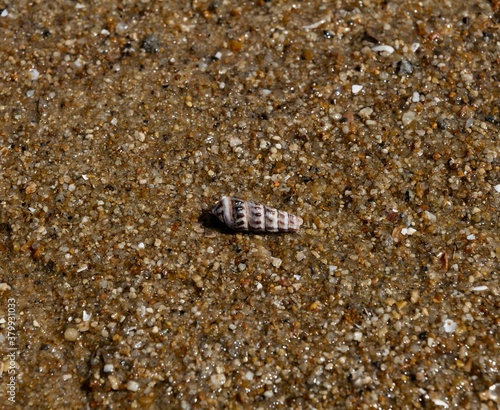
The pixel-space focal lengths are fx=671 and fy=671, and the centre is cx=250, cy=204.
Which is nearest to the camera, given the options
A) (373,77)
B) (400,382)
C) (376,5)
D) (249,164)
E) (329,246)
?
(400,382)

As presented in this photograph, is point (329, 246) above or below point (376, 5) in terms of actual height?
below

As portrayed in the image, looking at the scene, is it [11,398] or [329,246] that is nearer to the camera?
[11,398]

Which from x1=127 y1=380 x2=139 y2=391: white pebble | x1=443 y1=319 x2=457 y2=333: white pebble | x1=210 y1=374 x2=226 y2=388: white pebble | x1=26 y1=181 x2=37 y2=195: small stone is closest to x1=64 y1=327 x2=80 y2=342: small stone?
x1=127 y1=380 x2=139 y2=391: white pebble

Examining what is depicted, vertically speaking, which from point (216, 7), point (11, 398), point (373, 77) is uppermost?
point (216, 7)

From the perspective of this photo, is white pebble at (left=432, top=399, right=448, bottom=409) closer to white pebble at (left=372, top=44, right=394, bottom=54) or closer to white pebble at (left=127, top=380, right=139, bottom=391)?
white pebble at (left=127, top=380, right=139, bottom=391)

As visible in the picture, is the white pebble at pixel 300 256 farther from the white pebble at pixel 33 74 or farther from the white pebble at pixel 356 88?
the white pebble at pixel 33 74

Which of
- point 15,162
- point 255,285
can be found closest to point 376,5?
point 255,285

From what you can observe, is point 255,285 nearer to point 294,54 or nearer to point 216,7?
point 294,54

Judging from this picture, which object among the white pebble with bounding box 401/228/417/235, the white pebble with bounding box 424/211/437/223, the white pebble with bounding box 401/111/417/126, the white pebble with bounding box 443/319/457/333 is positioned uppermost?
the white pebble with bounding box 401/111/417/126
